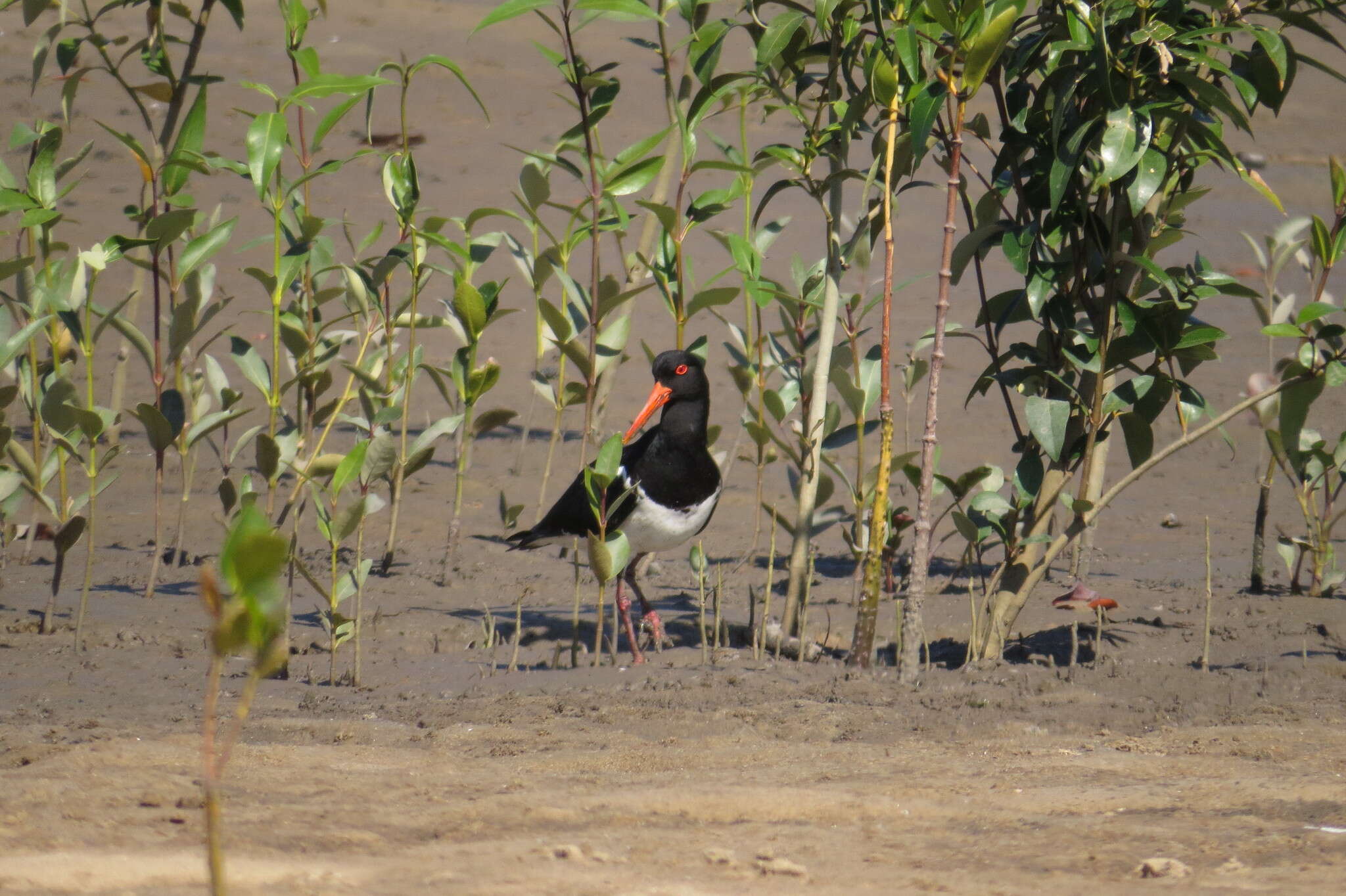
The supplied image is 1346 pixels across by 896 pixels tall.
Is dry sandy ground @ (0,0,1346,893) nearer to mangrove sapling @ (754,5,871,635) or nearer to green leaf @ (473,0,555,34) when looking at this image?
mangrove sapling @ (754,5,871,635)

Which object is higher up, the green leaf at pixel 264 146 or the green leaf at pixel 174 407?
the green leaf at pixel 264 146

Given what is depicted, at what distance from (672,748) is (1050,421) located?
1.31 meters

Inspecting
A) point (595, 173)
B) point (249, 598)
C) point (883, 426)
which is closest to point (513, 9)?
point (595, 173)

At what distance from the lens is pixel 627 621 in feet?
13.0

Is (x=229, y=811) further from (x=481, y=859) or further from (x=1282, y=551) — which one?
(x=1282, y=551)

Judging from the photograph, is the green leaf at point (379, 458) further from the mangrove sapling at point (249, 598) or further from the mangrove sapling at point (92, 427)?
the mangrove sapling at point (249, 598)

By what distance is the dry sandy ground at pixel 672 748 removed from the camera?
6.46 feet

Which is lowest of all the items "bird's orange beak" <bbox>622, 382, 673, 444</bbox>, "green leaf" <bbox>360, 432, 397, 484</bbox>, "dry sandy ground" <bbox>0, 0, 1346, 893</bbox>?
A: "dry sandy ground" <bbox>0, 0, 1346, 893</bbox>

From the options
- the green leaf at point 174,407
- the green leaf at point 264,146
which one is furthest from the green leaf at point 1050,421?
the green leaf at point 174,407

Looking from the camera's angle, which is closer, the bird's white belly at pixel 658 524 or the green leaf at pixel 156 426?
the green leaf at pixel 156 426

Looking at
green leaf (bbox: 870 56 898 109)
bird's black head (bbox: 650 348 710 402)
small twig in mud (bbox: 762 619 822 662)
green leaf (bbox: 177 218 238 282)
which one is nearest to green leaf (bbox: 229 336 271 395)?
green leaf (bbox: 177 218 238 282)

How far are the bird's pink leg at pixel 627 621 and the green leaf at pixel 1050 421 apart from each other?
1.34 metres

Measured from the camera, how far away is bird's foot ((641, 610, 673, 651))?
4.17 metres

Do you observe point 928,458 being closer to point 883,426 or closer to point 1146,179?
point 883,426
